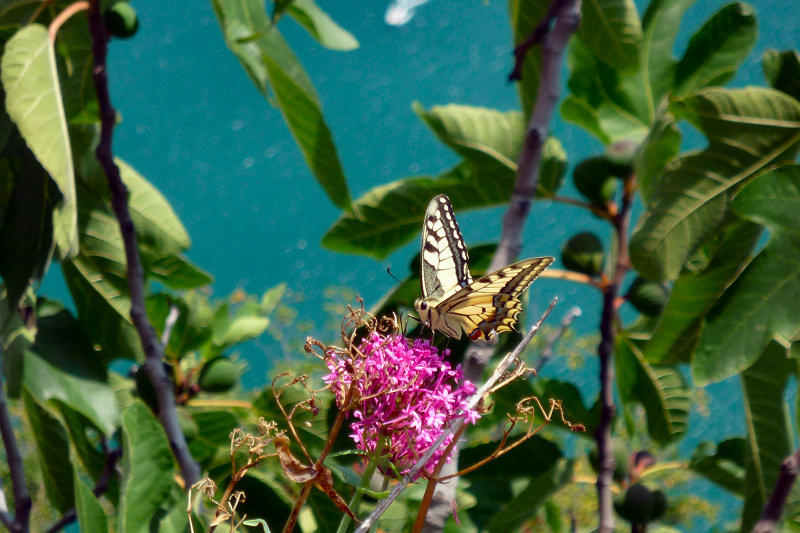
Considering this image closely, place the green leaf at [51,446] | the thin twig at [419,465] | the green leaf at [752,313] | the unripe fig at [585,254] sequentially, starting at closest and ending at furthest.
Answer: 1. the thin twig at [419,465]
2. the green leaf at [752,313]
3. the green leaf at [51,446]
4. the unripe fig at [585,254]

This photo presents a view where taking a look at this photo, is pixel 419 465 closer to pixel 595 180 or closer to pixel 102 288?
pixel 102 288

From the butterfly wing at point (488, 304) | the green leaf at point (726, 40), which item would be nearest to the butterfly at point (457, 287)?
the butterfly wing at point (488, 304)

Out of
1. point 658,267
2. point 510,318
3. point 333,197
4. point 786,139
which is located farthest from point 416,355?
point 786,139

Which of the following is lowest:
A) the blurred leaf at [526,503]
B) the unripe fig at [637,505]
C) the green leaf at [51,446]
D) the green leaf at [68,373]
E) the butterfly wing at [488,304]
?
the unripe fig at [637,505]

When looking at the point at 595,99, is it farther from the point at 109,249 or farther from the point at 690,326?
the point at 109,249

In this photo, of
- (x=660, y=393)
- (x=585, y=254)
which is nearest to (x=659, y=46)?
(x=585, y=254)

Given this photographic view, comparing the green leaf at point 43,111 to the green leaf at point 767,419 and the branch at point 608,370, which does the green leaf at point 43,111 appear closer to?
the branch at point 608,370
